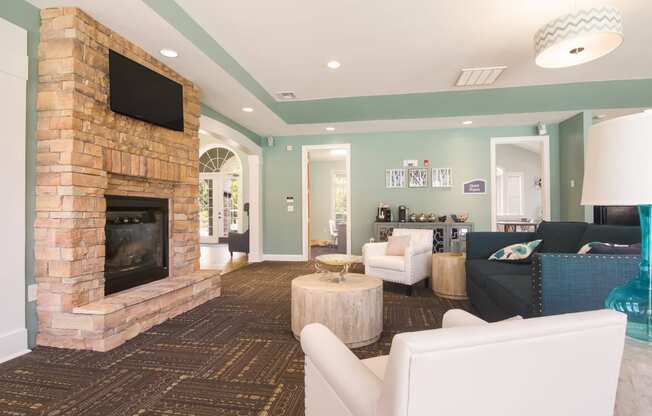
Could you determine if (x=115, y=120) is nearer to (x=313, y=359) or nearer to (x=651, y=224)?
Answer: (x=313, y=359)

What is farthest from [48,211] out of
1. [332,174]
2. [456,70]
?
[332,174]

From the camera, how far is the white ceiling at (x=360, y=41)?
2.93m

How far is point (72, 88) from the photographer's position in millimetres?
2600

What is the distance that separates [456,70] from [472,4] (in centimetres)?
145

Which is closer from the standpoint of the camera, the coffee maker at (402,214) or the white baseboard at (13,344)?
the white baseboard at (13,344)

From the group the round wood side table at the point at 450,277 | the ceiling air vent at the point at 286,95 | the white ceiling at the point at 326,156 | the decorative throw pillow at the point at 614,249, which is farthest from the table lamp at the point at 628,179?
the white ceiling at the point at 326,156

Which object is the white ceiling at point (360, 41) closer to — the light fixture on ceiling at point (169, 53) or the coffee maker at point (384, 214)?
the light fixture on ceiling at point (169, 53)

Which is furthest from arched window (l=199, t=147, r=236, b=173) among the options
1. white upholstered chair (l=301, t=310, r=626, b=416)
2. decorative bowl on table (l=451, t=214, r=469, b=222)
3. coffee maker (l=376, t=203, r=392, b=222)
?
white upholstered chair (l=301, t=310, r=626, b=416)

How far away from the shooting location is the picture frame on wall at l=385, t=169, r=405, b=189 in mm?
6711

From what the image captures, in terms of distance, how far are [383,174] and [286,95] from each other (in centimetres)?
249

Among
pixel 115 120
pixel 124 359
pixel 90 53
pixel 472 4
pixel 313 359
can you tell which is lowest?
pixel 124 359

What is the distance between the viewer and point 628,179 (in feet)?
3.50

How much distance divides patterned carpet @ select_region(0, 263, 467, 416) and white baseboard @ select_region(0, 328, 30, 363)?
0.07 metres

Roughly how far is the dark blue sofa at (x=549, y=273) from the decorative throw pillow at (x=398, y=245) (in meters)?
0.78
